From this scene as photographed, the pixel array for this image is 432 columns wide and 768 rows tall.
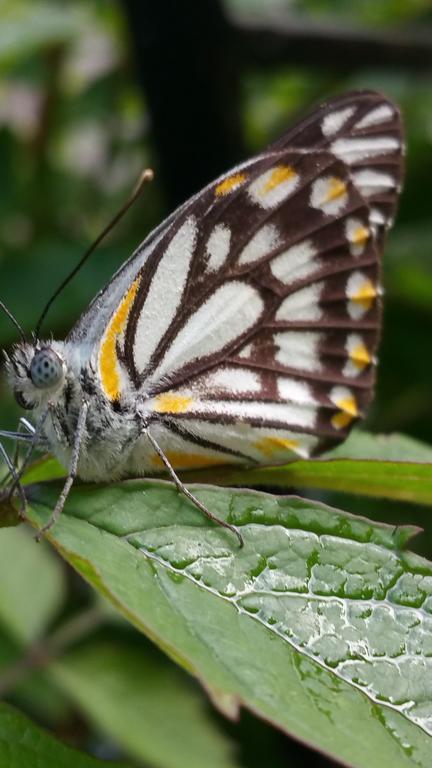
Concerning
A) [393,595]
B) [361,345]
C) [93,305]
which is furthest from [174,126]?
[393,595]

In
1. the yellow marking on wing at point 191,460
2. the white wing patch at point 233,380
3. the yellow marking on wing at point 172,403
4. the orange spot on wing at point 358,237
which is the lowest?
the yellow marking on wing at point 191,460

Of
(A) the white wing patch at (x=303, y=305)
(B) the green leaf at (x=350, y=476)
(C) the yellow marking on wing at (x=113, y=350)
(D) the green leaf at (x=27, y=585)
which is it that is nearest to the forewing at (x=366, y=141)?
(A) the white wing patch at (x=303, y=305)

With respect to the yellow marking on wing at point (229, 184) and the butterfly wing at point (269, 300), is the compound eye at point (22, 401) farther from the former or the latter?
the yellow marking on wing at point (229, 184)

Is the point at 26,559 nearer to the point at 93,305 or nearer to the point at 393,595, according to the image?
the point at 93,305

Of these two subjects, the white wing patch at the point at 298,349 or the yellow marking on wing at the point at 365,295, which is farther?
the yellow marking on wing at the point at 365,295

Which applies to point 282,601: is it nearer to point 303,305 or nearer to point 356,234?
Answer: point 303,305

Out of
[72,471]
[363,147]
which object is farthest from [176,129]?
[72,471]
